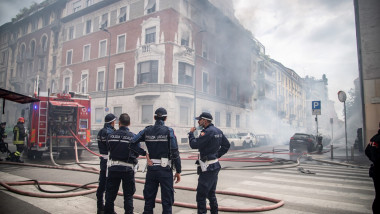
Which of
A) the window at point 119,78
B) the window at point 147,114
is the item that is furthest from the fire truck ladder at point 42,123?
the window at point 119,78

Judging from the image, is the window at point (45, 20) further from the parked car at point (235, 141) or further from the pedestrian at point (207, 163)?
the pedestrian at point (207, 163)

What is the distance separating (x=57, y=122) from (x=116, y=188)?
8740 millimetres

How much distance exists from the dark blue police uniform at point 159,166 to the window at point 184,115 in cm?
1884

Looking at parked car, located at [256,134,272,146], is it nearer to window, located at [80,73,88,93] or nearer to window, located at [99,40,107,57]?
window, located at [99,40,107,57]

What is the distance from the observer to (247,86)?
34.2 m

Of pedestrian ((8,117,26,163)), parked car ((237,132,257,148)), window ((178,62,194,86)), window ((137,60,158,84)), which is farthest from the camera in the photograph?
window ((178,62,194,86))

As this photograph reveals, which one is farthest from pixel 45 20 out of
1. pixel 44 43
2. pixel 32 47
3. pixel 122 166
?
pixel 122 166

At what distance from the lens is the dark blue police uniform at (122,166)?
3.67 metres

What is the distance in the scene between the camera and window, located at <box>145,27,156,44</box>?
23094 millimetres

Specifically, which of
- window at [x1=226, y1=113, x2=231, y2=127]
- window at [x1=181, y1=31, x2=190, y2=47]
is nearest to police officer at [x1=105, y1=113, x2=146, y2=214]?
window at [x1=181, y1=31, x2=190, y2=47]

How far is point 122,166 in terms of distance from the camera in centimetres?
375

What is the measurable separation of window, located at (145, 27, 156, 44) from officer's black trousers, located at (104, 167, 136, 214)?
20.7 m

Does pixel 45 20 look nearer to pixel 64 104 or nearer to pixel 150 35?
pixel 150 35

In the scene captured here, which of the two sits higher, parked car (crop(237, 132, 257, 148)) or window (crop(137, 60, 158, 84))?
window (crop(137, 60, 158, 84))
